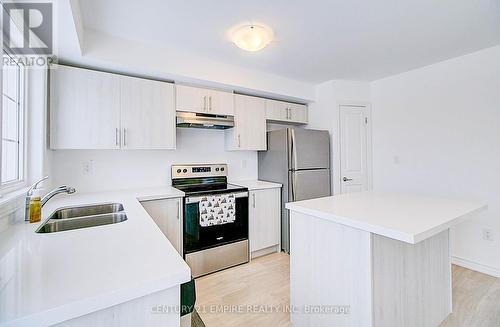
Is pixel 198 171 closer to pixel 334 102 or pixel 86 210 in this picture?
pixel 86 210

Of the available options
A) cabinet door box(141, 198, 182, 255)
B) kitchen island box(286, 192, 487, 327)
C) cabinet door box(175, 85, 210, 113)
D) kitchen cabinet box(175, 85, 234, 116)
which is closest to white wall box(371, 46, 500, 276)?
kitchen island box(286, 192, 487, 327)

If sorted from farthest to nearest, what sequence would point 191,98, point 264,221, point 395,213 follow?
1. point 264,221
2. point 191,98
3. point 395,213

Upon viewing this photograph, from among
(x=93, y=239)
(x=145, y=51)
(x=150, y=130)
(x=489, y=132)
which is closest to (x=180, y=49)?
(x=145, y=51)

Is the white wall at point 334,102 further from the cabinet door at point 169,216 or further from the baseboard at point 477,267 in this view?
the cabinet door at point 169,216

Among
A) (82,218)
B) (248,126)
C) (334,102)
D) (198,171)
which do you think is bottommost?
(82,218)

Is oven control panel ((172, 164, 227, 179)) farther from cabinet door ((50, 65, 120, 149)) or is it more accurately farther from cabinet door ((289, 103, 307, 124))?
cabinet door ((289, 103, 307, 124))

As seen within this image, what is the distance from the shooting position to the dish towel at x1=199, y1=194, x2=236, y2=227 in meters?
2.46

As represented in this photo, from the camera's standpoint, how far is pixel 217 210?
2521 millimetres

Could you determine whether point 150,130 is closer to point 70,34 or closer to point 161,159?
point 161,159

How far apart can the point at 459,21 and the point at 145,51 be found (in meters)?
2.83

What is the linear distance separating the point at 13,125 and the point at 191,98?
149 cm

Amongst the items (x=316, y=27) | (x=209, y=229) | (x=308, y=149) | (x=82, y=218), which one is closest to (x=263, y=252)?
(x=209, y=229)

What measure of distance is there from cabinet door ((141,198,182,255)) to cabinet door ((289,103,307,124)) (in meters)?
2.09

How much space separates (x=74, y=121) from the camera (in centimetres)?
209
